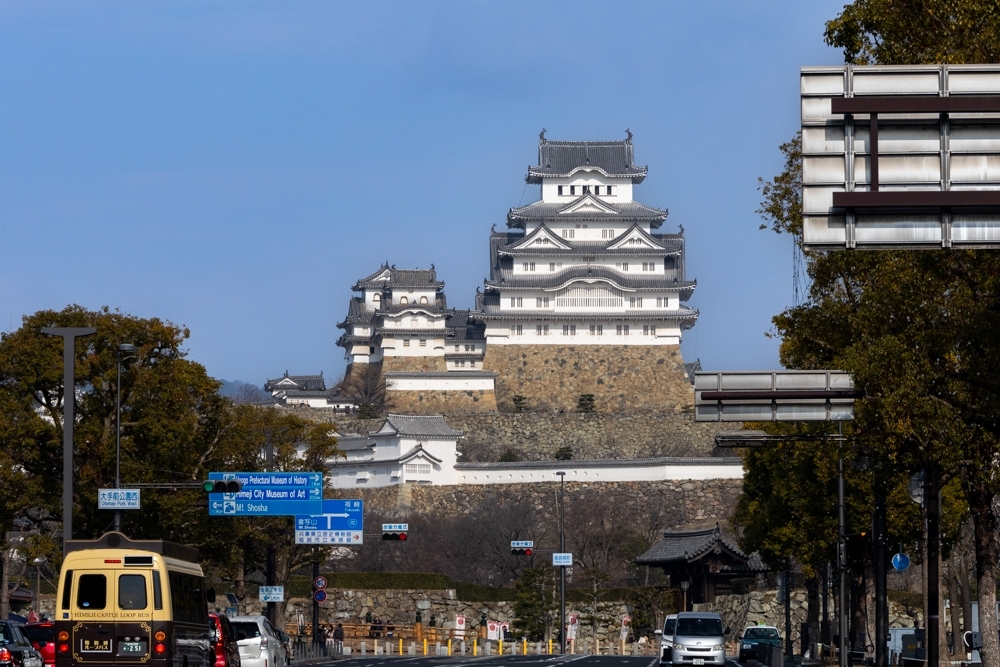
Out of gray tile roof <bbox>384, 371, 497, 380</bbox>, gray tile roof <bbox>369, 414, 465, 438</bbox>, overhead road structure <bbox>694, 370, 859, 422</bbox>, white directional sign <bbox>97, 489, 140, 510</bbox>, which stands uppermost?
gray tile roof <bbox>384, 371, 497, 380</bbox>

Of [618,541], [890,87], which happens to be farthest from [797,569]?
[890,87]

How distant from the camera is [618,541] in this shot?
75688mm

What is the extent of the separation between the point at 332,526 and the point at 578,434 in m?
45.9

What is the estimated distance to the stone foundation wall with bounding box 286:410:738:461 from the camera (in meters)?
88.3

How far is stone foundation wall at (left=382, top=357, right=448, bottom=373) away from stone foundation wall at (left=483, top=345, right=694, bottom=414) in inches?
187

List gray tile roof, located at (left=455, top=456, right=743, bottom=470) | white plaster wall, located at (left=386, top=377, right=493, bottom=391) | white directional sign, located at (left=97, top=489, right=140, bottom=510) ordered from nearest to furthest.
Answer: white directional sign, located at (left=97, top=489, right=140, bottom=510)
gray tile roof, located at (left=455, top=456, right=743, bottom=470)
white plaster wall, located at (left=386, top=377, right=493, bottom=391)

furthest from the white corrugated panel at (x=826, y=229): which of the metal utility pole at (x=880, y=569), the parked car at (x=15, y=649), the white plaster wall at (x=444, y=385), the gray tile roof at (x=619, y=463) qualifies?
the white plaster wall at (x=444, y=385)

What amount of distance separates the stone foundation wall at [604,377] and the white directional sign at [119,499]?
210 ft

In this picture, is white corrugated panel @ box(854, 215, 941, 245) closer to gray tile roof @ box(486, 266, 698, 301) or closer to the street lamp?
the street lamp

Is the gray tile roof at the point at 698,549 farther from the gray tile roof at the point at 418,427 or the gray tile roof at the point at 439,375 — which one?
the gray tile roof at the point at 439,375

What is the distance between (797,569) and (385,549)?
20774mm

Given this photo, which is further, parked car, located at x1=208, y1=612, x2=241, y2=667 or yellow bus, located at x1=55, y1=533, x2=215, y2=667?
parked car, located at x1=208, y1=612, x2=241, y2=667

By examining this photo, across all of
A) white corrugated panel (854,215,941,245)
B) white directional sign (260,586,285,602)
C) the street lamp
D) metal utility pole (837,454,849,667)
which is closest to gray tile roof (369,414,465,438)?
white directional sign (260,586,285,602)

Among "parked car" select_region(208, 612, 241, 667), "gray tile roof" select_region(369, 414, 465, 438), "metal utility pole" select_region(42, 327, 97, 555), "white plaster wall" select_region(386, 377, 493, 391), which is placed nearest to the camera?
"parked car" select_region(208, 612, 241, 667)
